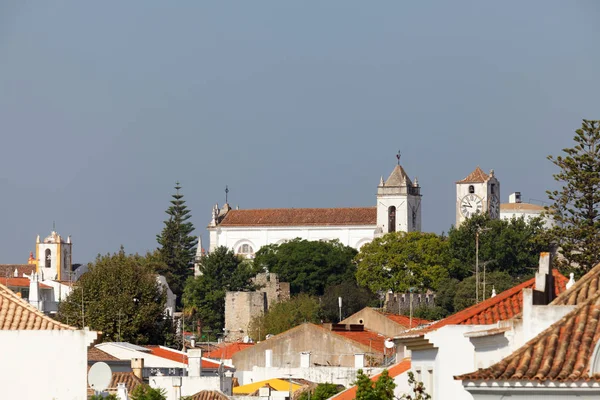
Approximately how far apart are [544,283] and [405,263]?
117 metres

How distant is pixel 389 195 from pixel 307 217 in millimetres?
8114

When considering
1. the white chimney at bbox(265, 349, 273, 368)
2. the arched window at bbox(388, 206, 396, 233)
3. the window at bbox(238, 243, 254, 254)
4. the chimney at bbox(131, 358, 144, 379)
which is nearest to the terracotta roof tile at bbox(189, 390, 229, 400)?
the chimney at bbox(131, 358, 144, 379)

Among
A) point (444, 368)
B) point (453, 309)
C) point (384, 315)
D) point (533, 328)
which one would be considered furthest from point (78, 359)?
point (453, 309)

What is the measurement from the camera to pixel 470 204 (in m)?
162

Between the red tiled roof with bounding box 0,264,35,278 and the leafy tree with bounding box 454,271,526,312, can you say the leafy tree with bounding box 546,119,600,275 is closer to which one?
the leafy tree with bounding box 454,271,526,312

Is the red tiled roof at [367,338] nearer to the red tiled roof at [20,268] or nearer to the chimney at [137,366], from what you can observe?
the chimney at [137,366]

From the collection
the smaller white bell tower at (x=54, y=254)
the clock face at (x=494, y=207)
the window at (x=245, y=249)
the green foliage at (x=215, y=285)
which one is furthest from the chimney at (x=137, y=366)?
the smaller white bell tower at (x=54, y=254)

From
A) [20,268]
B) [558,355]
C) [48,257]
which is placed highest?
[48,257]

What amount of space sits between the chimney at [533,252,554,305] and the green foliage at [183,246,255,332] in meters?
109

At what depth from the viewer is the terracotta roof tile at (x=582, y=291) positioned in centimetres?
1484

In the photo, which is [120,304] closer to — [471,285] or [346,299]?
[471,285]

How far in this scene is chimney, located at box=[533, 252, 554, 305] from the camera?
16547 mm

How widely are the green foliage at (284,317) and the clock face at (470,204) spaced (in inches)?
1913

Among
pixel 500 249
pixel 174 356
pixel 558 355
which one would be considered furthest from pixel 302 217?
pixel 558 355
